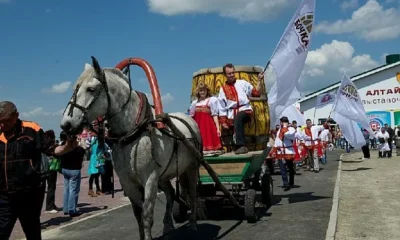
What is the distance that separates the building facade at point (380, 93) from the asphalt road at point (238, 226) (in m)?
29.8

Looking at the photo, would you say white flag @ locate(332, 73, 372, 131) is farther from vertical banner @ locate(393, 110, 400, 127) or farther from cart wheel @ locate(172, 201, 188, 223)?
vertical banner @ locate(393, 110, 400, 127)

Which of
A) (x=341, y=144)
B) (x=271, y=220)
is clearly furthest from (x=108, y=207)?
(x=341, y=144)

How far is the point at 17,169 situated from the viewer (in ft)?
15.5

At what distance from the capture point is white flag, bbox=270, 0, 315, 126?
10.1 metres

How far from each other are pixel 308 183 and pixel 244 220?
22.1 feet

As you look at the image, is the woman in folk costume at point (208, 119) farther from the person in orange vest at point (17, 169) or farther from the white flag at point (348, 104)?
the white flag at point (348, 104)

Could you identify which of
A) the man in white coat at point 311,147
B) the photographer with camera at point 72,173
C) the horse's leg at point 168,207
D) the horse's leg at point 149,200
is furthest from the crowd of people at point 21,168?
the man in white coat at point 311,147

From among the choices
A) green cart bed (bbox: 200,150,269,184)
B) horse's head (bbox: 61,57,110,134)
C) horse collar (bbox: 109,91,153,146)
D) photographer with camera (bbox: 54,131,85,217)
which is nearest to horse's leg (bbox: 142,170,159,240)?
horse collar (bbox: 109,91,153,146)

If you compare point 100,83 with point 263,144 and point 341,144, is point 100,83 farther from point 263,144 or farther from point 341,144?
point 341,144

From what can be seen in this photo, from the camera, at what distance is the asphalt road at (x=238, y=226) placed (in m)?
7.62

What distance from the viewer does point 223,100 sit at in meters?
8.83

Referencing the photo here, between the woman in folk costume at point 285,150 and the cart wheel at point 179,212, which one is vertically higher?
the woman in folk costume at point 285,150

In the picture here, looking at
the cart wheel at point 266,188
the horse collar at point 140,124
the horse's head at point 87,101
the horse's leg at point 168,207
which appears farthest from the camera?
the cart wheel at point 266,188

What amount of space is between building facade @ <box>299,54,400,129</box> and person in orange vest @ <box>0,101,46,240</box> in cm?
3596
